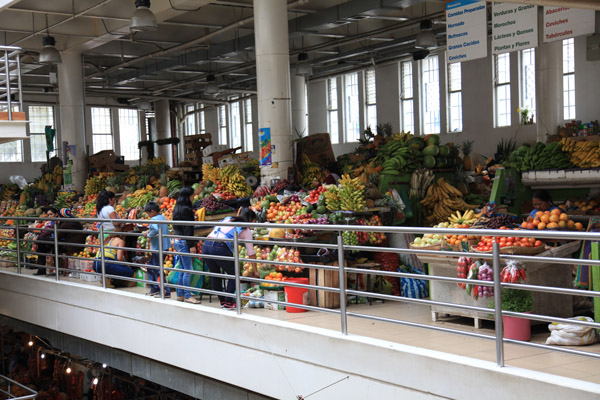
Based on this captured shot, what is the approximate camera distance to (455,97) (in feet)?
71.8

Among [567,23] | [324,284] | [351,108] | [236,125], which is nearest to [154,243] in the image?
[324,284]

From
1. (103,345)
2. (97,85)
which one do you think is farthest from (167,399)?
(97,85)

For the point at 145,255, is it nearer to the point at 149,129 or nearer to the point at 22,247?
the point at 22,247

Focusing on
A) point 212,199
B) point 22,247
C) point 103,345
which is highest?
point 212,199

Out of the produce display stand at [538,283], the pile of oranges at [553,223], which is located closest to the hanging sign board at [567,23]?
the pile of oranges at [553,223]

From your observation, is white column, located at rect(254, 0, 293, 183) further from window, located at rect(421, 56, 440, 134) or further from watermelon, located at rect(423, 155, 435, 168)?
window, located at rect(421, 56, 440, 134)

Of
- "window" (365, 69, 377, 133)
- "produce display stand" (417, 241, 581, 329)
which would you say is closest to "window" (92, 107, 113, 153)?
"window" (365, 69, 377, 133)

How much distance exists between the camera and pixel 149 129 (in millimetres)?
34219

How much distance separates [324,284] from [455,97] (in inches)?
629

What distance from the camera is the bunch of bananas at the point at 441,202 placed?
9.92 meters

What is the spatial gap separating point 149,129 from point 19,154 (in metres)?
6.21

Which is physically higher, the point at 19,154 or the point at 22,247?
the point at 19,154

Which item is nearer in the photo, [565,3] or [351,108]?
[565,3]

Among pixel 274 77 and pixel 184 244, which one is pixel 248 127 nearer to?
pixel 274 77
